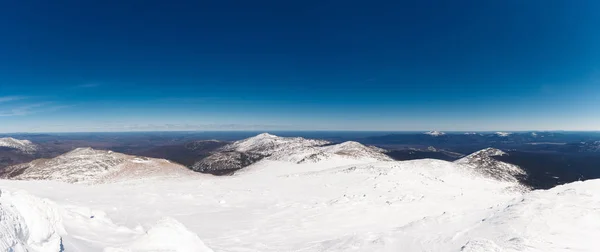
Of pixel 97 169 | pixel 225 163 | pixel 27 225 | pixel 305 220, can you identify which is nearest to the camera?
pixel 27 225

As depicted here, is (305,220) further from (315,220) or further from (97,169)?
(97,169)

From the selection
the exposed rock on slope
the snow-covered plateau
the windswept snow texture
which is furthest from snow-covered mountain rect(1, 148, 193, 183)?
the windswept snow texture

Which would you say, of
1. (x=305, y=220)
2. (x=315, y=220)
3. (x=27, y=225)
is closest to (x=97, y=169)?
(x=305, y=220)

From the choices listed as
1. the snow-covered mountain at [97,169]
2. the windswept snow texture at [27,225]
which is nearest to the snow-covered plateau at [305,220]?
the windswept snow texture at [27,225]

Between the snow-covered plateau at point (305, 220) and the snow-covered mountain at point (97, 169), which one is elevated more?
the snow-covered plateau at point (305, 220)

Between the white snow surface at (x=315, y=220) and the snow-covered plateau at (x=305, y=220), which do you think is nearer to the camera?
the snow-covered plateau at (x=305, y=220)

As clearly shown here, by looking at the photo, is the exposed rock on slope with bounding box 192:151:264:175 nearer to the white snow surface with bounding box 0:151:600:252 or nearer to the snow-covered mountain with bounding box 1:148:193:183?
the snow-covered mountain with bounding box 1:148:193:183

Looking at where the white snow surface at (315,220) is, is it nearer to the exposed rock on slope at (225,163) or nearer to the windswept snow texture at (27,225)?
the windswept snow texture at (27,225)
